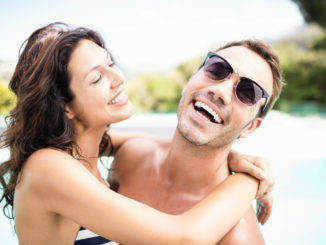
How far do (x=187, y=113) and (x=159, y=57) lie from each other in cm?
1408

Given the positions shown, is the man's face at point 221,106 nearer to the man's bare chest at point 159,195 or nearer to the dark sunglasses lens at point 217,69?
the dark sunglasses lens at point 217,69

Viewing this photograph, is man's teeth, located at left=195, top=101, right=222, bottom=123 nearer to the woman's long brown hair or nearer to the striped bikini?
the woman's long brown hair

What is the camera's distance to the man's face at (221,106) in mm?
1702

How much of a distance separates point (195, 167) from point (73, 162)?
0.89 m

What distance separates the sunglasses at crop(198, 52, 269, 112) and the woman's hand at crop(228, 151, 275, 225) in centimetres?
37

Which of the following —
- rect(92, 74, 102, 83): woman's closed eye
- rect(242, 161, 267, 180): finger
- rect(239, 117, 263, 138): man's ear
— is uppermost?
rect(92, 74, 102, 83): woman's closed eye

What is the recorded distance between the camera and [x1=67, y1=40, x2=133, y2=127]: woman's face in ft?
5.31

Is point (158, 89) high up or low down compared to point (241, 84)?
down

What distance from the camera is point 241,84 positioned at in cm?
168

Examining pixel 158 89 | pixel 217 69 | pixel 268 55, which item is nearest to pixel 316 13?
pixel 158 89

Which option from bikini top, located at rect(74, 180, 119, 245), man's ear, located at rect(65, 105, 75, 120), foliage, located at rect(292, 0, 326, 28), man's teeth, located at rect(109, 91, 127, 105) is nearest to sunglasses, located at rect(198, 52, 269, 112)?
man's teeth, located at rect(109, 91, 127, 105)

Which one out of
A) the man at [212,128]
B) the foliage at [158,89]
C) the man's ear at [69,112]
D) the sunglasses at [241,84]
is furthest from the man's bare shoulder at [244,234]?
the foliage at [158,89]

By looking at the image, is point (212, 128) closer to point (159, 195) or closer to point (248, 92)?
point (248, 92)

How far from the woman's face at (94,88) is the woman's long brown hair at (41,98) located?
48 millimetres
